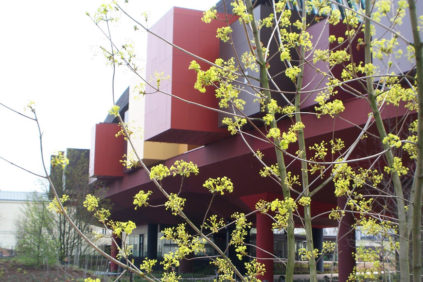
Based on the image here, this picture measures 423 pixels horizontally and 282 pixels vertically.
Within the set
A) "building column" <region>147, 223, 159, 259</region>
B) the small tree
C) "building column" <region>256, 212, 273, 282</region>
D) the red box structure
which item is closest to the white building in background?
"building column" <region>147, 223, 159, 259</region>

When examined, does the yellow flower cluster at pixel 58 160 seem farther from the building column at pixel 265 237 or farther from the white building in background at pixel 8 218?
the white building in background at pixel 8 218

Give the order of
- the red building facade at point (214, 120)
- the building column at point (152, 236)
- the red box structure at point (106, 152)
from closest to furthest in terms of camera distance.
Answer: the red building facade at point (214, 120), the red box structure at point (106, 152), the building column at point (152, 236)

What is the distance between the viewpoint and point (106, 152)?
29016 millimetres

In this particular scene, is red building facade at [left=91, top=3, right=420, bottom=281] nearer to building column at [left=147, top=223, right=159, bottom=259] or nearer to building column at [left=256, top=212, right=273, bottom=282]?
building column at [left=256, top=212, right=273, bottom=282]

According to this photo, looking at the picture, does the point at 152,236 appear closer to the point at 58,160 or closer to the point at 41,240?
the point at 41,240

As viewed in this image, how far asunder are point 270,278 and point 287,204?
63.1ft

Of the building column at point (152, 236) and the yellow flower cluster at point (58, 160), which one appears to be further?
the building column at point (152, 236)

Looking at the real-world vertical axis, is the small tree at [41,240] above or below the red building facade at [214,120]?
below

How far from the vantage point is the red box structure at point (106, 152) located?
28.8 meters

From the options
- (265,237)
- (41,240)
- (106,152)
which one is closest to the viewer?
(265,237)

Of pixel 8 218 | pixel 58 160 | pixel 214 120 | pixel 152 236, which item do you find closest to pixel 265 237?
pixel 214 120

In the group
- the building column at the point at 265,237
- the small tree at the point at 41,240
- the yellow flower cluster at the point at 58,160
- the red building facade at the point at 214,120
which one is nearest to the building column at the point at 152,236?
the small tree at the point at 41,240

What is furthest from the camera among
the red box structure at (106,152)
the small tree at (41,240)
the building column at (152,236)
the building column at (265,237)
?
the building column at (152,236)

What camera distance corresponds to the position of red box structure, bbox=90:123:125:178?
28.8 m
